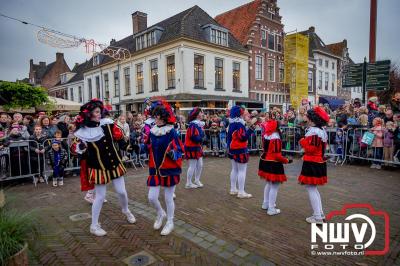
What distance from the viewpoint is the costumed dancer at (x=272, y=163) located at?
4.56 m

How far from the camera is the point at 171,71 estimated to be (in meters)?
22.4

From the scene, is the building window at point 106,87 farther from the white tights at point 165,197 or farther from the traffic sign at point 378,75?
the white tights at point 165,197

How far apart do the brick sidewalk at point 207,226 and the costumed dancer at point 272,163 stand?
36cm

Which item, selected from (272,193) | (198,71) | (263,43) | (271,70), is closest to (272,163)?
(272,193)

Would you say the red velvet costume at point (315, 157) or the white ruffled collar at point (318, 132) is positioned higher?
the white ruffled collar at point (318, 132)

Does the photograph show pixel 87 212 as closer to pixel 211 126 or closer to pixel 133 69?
pixel 211 126

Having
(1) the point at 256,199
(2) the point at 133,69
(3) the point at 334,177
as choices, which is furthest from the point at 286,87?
(1) the point at 256,199

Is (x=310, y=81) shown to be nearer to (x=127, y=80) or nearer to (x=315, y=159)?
(x=127, y=80)

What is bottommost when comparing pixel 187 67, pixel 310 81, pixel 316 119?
pixel 316 119

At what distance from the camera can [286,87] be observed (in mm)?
30500

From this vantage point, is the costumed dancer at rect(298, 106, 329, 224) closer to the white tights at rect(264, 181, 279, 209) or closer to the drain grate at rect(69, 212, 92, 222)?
the white tights at rect(264, 181, 279, 209)

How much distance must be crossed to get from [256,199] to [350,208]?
1745 millimetres

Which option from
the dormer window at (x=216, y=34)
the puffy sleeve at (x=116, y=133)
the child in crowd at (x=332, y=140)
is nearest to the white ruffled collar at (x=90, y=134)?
the puffy sleeve at (x=116, y=133)

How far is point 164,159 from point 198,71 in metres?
19.1
